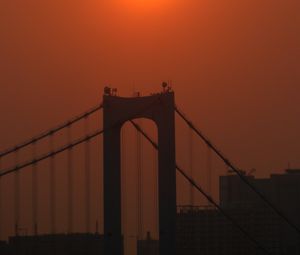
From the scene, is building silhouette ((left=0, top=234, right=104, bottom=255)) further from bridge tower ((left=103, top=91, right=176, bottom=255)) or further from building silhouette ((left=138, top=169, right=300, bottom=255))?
bridge tower ((left=103, top=91, right=176, bottom=255))

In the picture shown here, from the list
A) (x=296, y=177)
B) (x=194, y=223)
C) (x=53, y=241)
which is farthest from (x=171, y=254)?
(x=296, y=177)

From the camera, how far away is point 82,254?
6838 cm

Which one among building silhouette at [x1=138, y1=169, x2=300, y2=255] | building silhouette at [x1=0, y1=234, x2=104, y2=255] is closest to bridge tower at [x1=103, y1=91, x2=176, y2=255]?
building silhouette at [x1=0, y1=234, x2=104, y2=255]

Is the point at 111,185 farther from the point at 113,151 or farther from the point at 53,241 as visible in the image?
the point at 53,241

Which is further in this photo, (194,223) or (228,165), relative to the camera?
(194,223)

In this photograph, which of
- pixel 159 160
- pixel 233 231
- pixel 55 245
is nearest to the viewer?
pixel 159 160

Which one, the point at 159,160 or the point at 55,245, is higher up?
the point at 159,160

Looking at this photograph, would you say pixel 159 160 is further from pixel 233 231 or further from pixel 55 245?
pixel 233 231

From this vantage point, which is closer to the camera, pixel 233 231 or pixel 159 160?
pixel 159 160

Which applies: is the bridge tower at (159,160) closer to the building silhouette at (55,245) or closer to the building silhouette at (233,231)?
the building silhouette at (55,245)

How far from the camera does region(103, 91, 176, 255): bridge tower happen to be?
53531 millimetres

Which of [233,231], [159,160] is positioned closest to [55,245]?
[159,160]

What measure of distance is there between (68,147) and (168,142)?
491 centimetres

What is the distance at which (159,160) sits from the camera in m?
54.3
